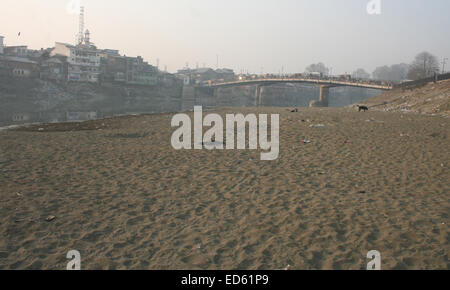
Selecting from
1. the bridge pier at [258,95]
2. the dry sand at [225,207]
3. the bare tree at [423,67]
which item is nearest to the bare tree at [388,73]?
the bare tree at [423,67]

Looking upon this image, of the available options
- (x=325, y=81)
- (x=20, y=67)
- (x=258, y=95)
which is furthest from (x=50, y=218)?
(x=258, y=95)

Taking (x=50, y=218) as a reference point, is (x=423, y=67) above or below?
above

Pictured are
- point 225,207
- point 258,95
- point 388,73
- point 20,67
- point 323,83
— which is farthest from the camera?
point 388,73

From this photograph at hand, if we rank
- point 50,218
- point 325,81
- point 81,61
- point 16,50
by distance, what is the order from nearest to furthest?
point 50,218
point 325,81
point 16,50
point 81,61

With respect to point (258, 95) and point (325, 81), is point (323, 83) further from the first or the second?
point (258, 95)

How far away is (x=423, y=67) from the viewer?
7825cm

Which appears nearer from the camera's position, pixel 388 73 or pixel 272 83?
pixel 272 83

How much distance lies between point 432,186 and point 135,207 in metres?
6.78

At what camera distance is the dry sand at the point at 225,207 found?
450 cm

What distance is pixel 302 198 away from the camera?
667 cm

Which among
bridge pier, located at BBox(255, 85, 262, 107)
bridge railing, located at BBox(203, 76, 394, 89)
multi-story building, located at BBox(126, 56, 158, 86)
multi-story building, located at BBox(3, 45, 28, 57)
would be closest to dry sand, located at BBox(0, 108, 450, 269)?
bridge railing, located at BBox(203, 76, 394, 89)

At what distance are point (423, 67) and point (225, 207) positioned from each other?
89.8 meters

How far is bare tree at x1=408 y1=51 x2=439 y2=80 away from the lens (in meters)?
74.1
